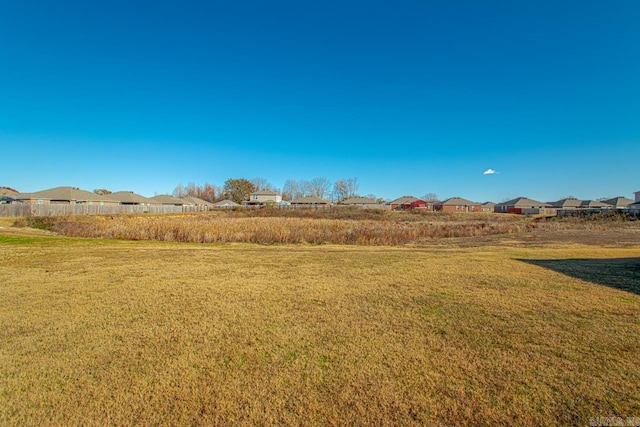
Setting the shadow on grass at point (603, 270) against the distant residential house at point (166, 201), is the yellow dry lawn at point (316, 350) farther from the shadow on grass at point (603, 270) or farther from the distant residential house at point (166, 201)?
the distant residential house at point (166, 201)

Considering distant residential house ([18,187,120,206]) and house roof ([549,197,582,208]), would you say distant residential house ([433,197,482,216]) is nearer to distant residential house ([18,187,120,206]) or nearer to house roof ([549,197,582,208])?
house roof ([549,197,582,208])

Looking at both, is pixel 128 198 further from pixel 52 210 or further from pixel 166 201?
pixel 52 210

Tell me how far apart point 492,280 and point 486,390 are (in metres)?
4.41

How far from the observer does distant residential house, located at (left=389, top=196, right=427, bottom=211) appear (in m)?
81.2

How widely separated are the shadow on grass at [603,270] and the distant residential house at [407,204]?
240 ft

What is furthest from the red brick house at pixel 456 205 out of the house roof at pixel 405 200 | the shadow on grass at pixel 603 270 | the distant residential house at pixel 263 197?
the shadow on grass at pixel 603 270

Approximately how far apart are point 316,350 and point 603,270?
27.4 feet

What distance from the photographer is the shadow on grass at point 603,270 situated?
6.36 m

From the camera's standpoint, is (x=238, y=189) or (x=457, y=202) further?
(x=238, y=189)

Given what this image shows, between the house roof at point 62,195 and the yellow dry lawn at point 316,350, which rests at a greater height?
the house roof at point 62,195

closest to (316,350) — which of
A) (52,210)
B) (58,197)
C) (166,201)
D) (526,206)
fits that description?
(52,210)

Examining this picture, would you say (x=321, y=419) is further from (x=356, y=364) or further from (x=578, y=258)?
→ (x=578, y=258)

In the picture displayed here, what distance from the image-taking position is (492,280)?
6.58m

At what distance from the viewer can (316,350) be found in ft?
11.4
